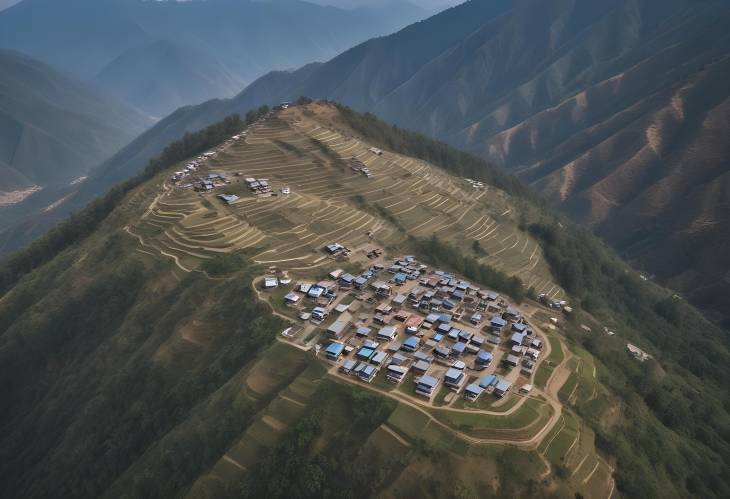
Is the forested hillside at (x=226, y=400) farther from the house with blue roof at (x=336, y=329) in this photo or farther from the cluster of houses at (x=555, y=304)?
the house with blue roof at (x=336, y=329)

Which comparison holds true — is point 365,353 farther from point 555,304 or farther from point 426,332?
point 555,304

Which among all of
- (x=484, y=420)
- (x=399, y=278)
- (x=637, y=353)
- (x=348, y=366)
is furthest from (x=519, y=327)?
(x=637, y=353)

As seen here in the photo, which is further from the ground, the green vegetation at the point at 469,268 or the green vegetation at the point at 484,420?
the green vegetation at the point at 484,420

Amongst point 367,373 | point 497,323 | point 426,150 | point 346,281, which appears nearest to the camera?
point 367,373

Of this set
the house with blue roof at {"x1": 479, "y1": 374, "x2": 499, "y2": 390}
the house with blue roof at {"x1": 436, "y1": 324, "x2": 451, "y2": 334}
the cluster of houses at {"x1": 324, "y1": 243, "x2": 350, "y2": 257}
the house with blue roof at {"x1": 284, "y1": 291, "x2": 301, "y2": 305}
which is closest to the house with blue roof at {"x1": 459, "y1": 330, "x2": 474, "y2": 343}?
the house with blue roof at {"x1": 436, "y1": 324, "x2": 451, "y2": 334}

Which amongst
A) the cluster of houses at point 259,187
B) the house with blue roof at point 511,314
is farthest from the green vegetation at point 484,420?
the cluster of houses at point 259,187

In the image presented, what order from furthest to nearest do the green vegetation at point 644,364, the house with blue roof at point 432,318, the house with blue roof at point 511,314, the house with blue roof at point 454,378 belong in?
the house with blue roof at point 511,314
the house with blue roof at point 432,318
the green vegetation at point 644,364
the house with blue roof at point 454,378

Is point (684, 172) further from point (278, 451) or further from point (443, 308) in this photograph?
point (278, 451)
